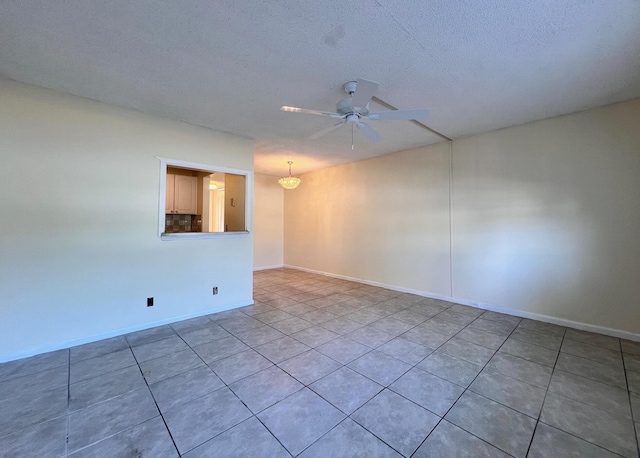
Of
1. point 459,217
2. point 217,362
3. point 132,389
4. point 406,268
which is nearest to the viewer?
point 132,389

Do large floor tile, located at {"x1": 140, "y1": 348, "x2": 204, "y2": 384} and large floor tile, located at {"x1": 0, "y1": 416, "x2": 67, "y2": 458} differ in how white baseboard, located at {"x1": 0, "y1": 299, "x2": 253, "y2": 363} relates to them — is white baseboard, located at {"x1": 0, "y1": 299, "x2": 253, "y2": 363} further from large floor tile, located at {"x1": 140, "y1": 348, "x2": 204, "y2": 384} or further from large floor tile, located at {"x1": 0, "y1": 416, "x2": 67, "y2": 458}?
large floor tile, located at {"x1": 0, "y1": 416, "x2": 67, "y2": 458}

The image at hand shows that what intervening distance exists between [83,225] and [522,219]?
5405 mm

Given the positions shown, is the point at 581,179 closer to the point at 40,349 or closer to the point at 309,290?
the point at 309,290

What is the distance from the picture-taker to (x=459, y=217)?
4.12 metres

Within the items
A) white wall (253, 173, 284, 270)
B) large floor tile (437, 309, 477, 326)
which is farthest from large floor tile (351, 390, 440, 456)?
white wall (253, 173, 284, 270)

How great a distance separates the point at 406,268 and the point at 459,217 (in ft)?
4.30

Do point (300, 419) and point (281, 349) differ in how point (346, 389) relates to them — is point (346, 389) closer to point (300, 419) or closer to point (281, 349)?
point (300, 419)

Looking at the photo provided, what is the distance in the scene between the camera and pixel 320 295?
15.1 ft

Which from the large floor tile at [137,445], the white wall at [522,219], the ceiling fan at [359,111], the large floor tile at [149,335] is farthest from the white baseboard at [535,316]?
the large floor tile at [137,445]

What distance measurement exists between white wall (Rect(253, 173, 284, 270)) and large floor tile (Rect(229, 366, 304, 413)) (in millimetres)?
4912

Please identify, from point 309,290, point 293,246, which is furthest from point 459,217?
point 293,246

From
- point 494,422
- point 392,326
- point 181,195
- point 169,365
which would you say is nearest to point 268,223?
point 181,195

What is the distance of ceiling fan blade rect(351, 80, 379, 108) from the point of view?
74.0 inches

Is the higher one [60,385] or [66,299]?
[66,299]
